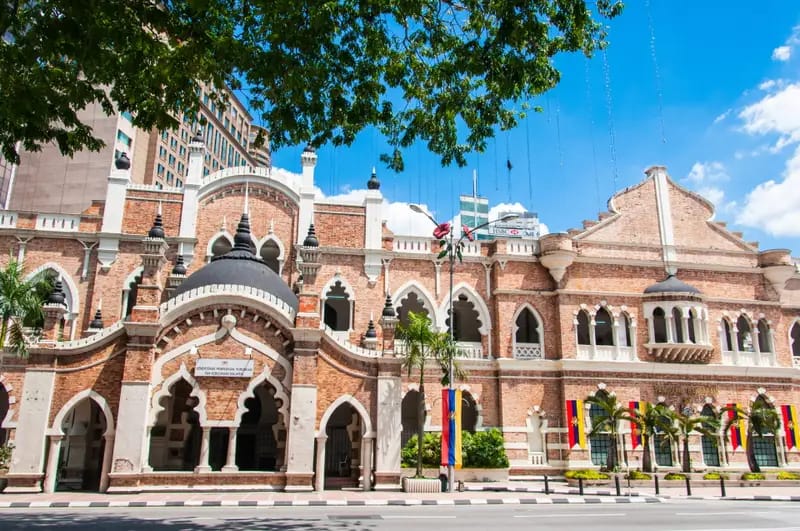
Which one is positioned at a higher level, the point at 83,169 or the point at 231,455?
the point at 83,169

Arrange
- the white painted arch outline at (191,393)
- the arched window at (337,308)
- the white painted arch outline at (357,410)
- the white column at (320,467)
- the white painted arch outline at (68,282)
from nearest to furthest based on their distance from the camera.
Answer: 1. the white painted arch outline at (191,393)
2. the white column at (320,467)
3. the white painted arch outline at (357,410)
4. the white painted arch outline at (68,282)
5. the arched window at (337,308)

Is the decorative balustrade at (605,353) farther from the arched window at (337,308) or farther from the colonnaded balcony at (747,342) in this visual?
the arched window at (337,308)

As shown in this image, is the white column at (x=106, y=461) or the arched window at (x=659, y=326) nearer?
the white column at (x=106, y=461)

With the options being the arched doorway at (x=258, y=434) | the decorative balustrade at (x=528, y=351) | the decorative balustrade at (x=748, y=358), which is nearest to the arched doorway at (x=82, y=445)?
the arched doorway at (x=258, y=434)

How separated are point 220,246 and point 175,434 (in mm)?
9586

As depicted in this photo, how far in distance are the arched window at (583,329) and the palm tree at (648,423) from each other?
4907 mm

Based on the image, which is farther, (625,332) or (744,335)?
(744,335)

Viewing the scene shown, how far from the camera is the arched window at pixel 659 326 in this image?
109 feet

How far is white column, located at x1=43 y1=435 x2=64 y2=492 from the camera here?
21.2 metres

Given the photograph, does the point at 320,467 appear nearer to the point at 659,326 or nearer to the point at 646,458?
the point at 646,458

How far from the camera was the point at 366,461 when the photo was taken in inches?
915

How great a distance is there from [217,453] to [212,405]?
17.2ft

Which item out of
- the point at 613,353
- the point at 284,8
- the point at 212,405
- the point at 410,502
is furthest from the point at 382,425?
the point at 284,8

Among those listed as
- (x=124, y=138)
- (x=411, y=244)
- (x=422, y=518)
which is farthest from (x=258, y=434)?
(x=124, y=138)
